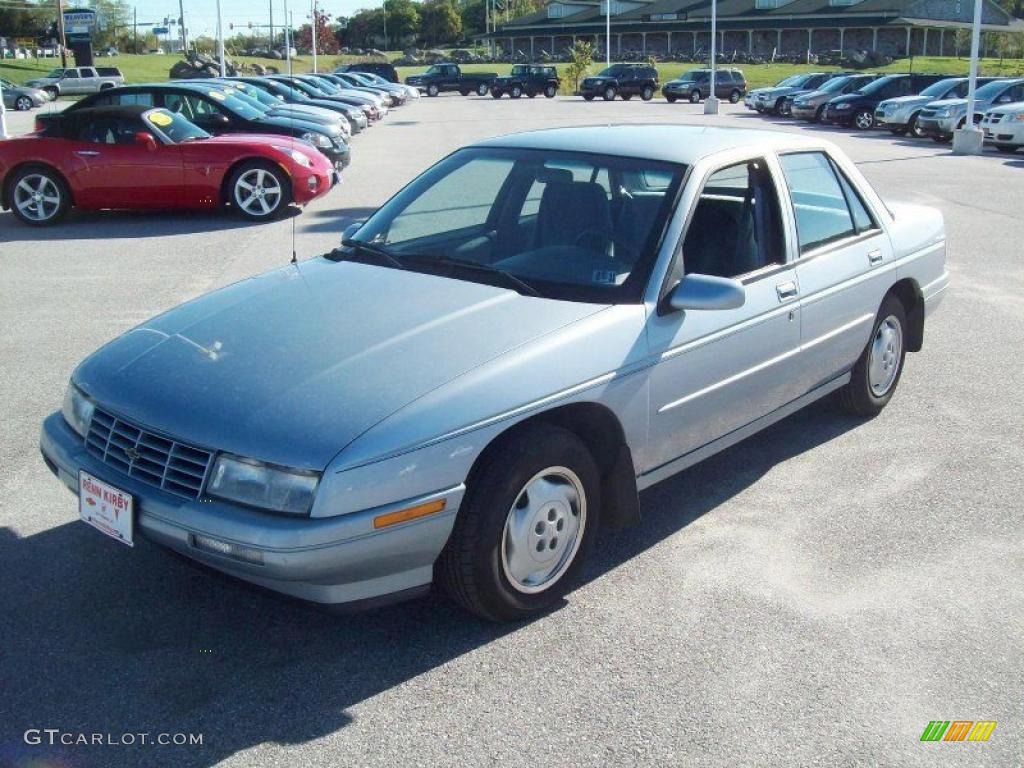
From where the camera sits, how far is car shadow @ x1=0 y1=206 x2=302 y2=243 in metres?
12.4

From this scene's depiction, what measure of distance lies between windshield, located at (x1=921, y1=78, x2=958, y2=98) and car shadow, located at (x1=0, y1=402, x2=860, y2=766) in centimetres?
2775

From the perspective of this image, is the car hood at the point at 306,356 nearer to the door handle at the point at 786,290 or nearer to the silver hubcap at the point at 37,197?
the door handle at the point at 786,290

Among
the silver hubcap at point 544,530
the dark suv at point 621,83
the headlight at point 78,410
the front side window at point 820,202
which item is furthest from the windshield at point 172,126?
the dark suv at point 621,83

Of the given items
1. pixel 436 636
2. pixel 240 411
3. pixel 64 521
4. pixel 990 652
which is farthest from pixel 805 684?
pixel 64 521

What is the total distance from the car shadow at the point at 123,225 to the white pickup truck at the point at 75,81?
145 feet

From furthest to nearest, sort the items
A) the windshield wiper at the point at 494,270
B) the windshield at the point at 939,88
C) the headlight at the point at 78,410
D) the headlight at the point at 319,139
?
1. the windshield at the point at 939,88
2. the headlight at the point at 319,139
3. the windshield wiper at the point at 494,270
4. the headlight at the point at 78,410

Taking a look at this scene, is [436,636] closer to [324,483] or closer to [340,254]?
[324,483]

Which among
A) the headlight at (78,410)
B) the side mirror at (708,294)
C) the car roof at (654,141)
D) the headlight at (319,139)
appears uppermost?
the car roof at (654,141)

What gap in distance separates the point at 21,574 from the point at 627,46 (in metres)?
101

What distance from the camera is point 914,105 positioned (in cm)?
2794

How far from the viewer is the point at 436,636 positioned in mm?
3770

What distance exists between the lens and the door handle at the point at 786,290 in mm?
4805

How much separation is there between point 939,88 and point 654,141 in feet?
90.0

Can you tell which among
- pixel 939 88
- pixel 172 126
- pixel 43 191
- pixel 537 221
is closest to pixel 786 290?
pixel 537 221
